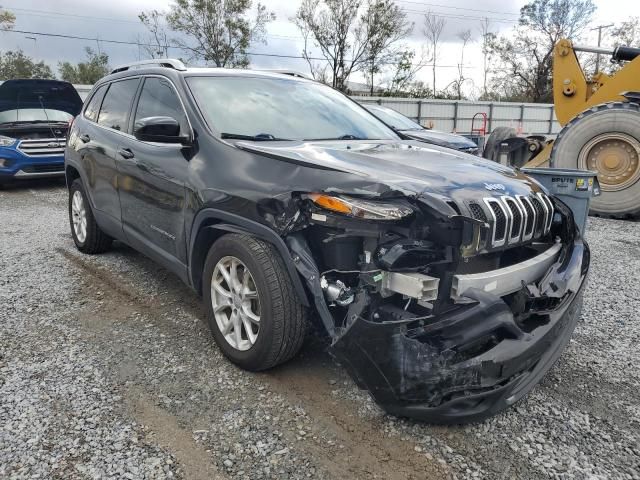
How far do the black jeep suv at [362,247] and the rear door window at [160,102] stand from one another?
2 centimetres

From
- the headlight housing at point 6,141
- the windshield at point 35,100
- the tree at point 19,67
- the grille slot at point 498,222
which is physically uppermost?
the tree at point 19,67

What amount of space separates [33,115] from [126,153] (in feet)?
25.1

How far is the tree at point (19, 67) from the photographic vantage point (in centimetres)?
3688

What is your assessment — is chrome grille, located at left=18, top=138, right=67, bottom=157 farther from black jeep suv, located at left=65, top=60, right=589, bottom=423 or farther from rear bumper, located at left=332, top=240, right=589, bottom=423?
rear bumper, located at left=332, top=240, right=589, bottom=423

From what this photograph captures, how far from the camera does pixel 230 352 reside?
290 cm

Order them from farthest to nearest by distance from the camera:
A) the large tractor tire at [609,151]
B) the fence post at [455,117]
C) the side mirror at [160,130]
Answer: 1. the fence post at [455,117]
2. the large tractor tire at [609,151]
3. the side mirror at [160,130]

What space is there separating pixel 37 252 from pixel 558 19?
41474 mm

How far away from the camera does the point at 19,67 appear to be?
37.6 meters

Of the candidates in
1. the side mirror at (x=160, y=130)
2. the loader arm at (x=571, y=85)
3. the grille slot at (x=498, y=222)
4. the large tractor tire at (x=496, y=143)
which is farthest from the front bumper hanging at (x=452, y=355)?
the large tractor tire at (x=496, y=143)

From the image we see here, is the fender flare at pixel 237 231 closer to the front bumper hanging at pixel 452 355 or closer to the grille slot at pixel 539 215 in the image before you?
the front bumper hanging at pixel 452 355

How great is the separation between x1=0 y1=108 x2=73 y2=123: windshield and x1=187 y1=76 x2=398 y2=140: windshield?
8137 millimetres

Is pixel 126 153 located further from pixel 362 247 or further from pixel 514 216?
pixel 514 216

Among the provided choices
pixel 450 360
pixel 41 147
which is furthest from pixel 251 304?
pixel 41 147

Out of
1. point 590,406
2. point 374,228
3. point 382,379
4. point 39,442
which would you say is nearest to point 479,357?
point 382,379
